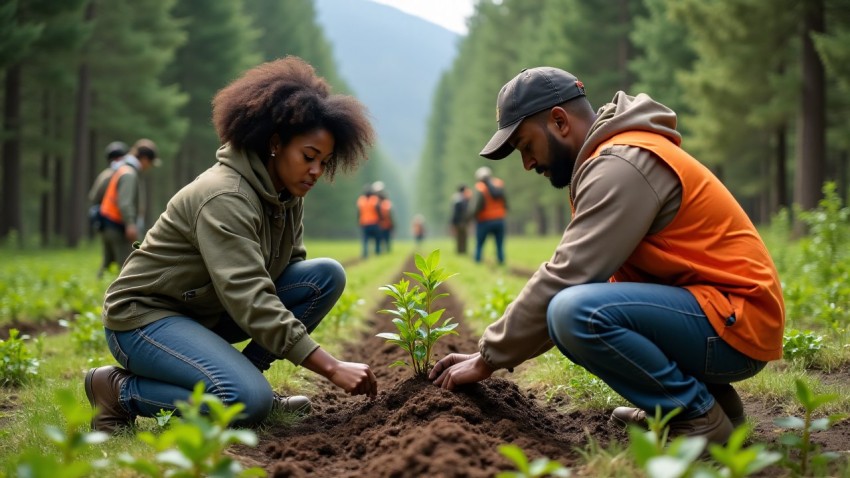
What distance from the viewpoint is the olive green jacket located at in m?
3.01

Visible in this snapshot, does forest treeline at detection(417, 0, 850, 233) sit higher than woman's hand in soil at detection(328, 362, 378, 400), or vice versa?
forest treeline at detection(417, 0, 850, 233)

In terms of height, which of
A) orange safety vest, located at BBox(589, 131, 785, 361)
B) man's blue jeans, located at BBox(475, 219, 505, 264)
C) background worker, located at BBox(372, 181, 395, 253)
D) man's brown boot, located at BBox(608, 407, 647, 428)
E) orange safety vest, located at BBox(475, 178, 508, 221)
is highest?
orange safety vest, located at BBox(589, 131, 785, 361)

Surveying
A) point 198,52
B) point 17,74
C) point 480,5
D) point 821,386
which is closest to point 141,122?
point 17,74

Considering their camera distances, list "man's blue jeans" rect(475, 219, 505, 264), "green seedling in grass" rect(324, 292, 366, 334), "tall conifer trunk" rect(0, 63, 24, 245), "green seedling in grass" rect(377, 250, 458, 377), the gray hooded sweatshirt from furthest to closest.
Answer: "tall conifer trunk" rect(0, 63, 24, 245) < "man's blue jeans" rect(475, 219, 505, 264) < "green seedling in grass" rect(324, 292, 366, 334) < "green seedling in grass" rect(377, 250, 458, 377) < the gray hooded sweatshirt

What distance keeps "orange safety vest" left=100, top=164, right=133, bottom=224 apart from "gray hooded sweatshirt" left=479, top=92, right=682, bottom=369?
7.77m

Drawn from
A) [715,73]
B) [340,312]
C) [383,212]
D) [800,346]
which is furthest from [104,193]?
[383,212]

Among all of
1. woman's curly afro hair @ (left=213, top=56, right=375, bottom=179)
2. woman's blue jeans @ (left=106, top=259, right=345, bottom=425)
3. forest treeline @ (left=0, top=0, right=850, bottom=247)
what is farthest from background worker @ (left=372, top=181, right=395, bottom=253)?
woman's blue jeans @ (left=106, top=259, right=345, bottom=425)

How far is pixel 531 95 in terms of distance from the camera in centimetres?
294

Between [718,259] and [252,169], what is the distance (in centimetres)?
208

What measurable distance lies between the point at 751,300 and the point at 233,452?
2106mm

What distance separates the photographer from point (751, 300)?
268 cm

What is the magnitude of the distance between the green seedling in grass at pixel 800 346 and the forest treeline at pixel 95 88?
11182mm

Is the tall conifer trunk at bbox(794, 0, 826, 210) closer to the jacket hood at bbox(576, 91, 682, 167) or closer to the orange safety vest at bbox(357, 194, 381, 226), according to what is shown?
the orange safety vest at bbox(357, 194, 381, 226)

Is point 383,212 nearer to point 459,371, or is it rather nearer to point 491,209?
point 491,209
